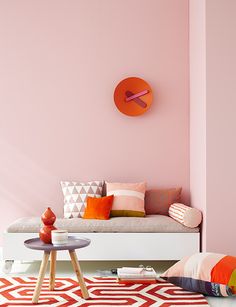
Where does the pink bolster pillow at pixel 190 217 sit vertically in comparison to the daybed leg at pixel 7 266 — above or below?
above

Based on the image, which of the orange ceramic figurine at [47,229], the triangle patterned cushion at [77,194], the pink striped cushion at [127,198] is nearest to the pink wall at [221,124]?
the pink striped cushion at [127,198]

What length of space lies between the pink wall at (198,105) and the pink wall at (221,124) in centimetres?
7

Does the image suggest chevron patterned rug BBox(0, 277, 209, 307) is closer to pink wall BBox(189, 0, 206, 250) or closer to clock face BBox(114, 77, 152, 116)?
pink wall BBox(189, 0, 206, 250)

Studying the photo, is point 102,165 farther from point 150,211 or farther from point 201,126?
point 201,126

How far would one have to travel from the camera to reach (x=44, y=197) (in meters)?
5.89

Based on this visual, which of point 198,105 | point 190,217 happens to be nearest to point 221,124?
point 198,105

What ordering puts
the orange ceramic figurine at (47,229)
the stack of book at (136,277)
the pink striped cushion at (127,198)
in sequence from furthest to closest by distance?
the pink striped cushion at (127,198), the stack of book at (136,277), the orange ceramic figurine at (47,229)

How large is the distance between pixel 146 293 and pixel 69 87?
2.57 m

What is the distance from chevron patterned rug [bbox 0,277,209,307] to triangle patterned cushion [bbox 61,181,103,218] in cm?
101

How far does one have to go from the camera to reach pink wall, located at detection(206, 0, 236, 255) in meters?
4.95

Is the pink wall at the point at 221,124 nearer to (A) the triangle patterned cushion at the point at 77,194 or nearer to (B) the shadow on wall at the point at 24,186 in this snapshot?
(A) the triangle patterned cushion at the point at 77,194

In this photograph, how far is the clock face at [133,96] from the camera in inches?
231

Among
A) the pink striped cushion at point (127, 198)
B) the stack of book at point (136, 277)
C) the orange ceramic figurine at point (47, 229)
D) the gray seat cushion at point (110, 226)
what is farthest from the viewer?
the pink striped cushion at point (127, 198)

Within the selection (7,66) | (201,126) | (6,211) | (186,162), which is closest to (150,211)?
(186,162)
